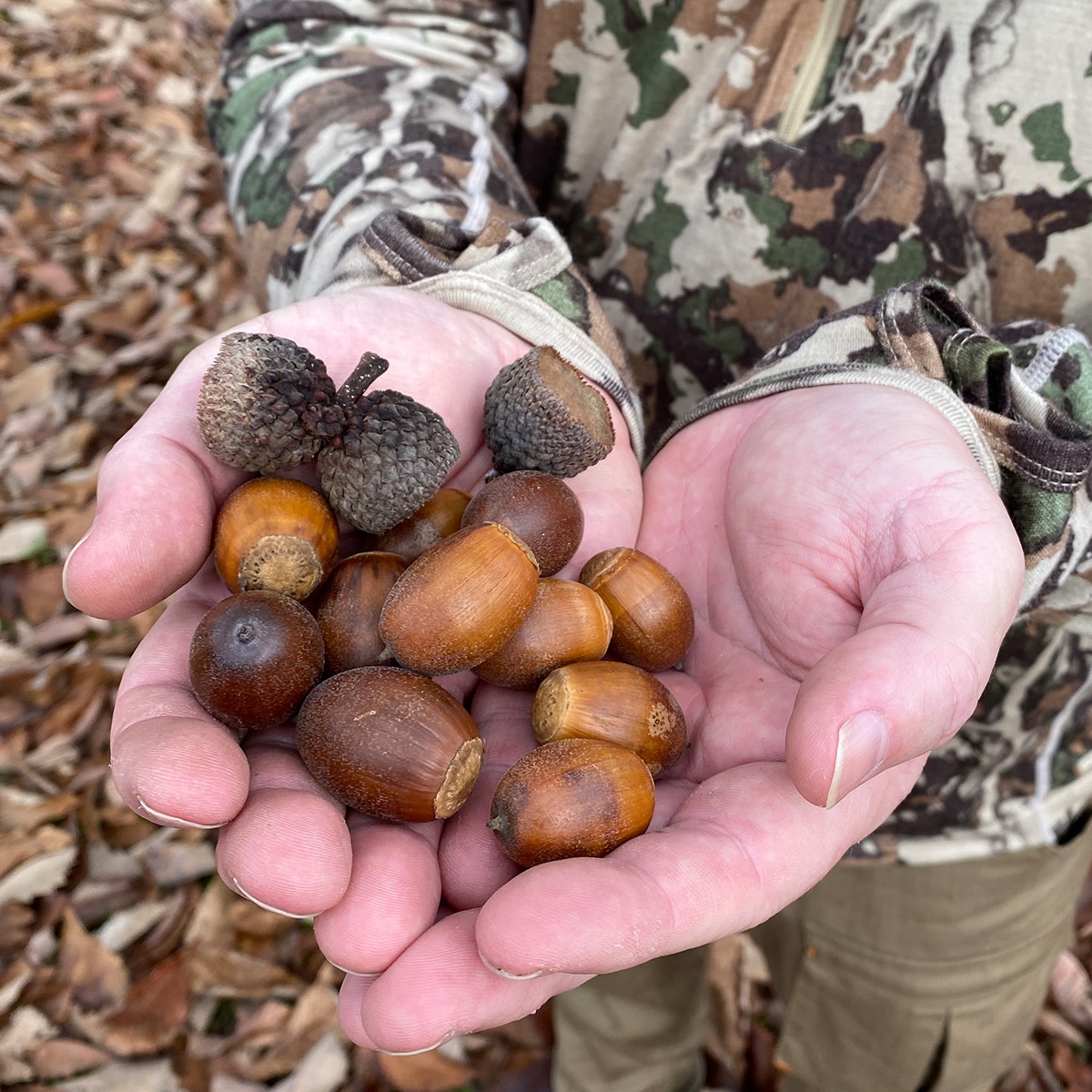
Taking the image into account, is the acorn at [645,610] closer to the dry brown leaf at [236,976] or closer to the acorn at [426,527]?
the acorn at [426,527]

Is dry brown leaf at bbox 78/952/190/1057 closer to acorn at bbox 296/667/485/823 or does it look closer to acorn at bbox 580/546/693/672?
acorn at bbox 296/667/485/823

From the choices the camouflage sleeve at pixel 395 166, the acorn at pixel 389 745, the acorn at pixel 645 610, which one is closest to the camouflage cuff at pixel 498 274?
the camouflage sleeve at pixel 395 166

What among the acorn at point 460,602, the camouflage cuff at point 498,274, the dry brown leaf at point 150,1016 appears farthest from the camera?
the dry brown leaf at point 150,1016

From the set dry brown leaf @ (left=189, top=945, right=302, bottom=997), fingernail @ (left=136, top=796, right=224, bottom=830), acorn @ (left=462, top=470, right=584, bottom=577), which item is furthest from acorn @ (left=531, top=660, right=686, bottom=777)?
dry brown leaf @ (left=189, top=945, right=302, bottom=997)

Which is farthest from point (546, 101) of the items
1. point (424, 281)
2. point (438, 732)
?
point (438, 732)

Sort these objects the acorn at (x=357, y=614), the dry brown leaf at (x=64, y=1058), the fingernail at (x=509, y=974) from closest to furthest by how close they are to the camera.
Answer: the fingernail at (x=509, y=974) < the acorn at (x=357, y=614) < the dry brown leaf at (x=64, y=1058)
